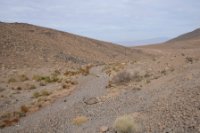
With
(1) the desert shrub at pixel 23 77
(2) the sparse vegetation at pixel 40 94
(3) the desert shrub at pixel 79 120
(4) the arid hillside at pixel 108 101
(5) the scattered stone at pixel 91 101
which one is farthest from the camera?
(1) the desert shrub at pixel 23 77

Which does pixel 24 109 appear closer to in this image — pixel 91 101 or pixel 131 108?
pixel 91 101

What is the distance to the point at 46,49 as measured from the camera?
43.6 meters

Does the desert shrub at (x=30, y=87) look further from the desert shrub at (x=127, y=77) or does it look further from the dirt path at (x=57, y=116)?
the desert shrub at (x=127, y=77)

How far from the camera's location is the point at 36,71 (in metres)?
32.2

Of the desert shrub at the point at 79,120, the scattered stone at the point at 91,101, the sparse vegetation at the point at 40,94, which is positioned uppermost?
the scattered stone at the point at 91,101

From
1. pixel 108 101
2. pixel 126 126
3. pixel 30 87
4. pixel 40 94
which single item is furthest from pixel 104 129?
pixel 30 87

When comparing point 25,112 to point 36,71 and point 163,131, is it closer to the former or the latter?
point 163,131

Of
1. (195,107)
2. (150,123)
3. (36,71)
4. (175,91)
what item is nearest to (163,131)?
(150,123)

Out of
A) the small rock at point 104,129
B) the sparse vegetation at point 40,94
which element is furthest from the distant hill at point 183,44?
the small rock at point 104,129

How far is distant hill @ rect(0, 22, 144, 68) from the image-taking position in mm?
38969

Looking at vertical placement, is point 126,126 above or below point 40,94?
above

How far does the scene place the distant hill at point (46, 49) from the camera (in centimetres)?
3897

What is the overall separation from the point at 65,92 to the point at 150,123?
10.3 m

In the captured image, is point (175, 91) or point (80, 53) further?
point (80, 53)
